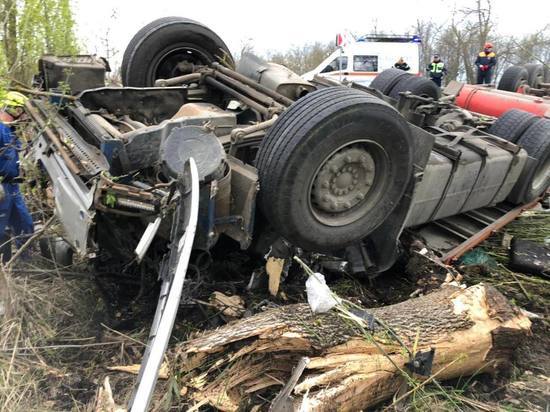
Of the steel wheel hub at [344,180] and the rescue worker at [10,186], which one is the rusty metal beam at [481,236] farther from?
the rescue worker at [10,186]

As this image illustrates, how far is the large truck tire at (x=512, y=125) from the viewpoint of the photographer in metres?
4.42

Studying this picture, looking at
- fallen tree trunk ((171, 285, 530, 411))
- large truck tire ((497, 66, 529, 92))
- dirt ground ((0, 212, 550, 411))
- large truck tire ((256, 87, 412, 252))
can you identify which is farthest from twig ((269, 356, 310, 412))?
large truck tire ((497, 66, 529, 92))

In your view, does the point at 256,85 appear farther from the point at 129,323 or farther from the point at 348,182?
the point at 129,323

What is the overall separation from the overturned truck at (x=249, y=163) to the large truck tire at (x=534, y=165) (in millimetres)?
17

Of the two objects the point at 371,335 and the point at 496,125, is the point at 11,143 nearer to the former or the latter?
the point at 371,335

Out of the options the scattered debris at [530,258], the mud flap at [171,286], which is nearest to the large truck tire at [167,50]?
the mud flap at [171,286]

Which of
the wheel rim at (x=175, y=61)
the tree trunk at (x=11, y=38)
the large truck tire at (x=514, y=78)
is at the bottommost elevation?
the large truck tire at (x=514, y=78)

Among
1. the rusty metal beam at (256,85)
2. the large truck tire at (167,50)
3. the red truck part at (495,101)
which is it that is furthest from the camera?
the red truck part at (495,101)

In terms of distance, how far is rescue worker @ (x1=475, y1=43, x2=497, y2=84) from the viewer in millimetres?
11977

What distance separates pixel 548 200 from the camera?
4.93 metres

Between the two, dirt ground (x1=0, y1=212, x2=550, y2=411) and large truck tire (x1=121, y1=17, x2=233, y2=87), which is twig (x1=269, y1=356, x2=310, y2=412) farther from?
large truck tire (x1=121, y1=17, x2=233, y2=87)

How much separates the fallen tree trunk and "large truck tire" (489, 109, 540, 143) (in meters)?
2.26

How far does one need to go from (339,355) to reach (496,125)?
3.12 m

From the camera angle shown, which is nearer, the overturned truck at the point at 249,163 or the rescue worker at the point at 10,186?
the overturned truck at the point at 249,163
